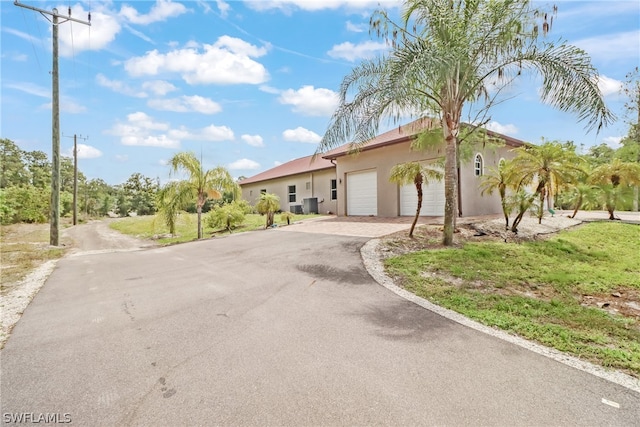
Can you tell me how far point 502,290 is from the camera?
5.76 metres

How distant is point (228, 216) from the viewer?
15969 mm

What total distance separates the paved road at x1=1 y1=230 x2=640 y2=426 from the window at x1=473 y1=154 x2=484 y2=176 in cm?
1146

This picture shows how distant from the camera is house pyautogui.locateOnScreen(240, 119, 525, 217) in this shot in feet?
46.3

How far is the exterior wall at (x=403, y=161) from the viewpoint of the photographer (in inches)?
555

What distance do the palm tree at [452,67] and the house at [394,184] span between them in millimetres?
3487

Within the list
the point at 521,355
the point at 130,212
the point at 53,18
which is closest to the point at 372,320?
the point at 521,355

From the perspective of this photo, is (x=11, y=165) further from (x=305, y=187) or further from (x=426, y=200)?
(x=426, y=200)

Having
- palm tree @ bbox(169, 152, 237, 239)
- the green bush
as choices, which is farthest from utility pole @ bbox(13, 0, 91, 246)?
the green bush

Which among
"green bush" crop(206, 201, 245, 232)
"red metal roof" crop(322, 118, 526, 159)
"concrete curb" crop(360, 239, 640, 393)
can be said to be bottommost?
"concrete curb" crop(360, 239, 640, 393)

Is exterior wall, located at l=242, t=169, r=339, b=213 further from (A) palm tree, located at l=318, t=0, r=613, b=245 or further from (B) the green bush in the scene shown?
(A) palm tree, located at l=318, t=0, r=613, b=245

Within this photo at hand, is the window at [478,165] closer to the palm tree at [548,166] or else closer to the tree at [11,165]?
the palm tree at [548,166]

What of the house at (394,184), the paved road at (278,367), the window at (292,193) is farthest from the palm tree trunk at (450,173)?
the window at (292,193)

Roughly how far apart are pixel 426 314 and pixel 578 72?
6929mm

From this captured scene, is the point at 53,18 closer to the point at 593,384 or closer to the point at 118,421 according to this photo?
the point at 118,421
